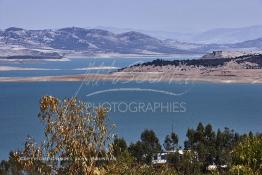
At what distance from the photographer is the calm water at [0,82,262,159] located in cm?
7119

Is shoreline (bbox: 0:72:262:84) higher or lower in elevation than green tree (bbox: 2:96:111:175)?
lower

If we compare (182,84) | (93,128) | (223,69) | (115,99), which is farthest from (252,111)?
(93,128)

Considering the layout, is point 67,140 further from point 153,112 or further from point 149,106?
point 149,106

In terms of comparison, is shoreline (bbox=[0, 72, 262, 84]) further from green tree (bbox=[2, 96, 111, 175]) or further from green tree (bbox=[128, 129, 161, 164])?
green tree (bbox=[2, 96, 111, 175])

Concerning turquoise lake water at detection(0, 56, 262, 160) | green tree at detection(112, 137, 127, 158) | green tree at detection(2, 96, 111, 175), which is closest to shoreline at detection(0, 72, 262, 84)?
turquoise lake water at detection(0, 56, 262, 160)

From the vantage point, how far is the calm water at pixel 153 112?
71188mm

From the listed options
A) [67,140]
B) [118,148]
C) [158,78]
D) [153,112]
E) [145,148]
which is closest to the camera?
[67,140]

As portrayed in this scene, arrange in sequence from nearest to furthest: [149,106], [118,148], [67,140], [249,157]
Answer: [67,140] → [249,157] → [118,148] → [149,106]

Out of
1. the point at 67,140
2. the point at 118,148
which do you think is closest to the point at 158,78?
the point at 118,148

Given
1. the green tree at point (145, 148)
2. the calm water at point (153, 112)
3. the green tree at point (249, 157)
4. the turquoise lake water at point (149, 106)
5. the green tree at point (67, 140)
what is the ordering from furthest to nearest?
1. the turquoise lake water at point (149, 106)
2. the calm water at point (153, 112)
3. the green tree at point (145, 148)
4. the green tree at point (249, 157)
5. the green tree at point (67, 140)

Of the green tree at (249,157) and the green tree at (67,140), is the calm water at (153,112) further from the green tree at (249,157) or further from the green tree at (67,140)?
the green tree at (67,140)

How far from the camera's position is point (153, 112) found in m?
92.9

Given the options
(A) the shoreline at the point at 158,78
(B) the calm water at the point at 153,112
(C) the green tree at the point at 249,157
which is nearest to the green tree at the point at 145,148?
(B) the calm water at the point at 153,112

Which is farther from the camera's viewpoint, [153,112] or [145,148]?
[153,112]
